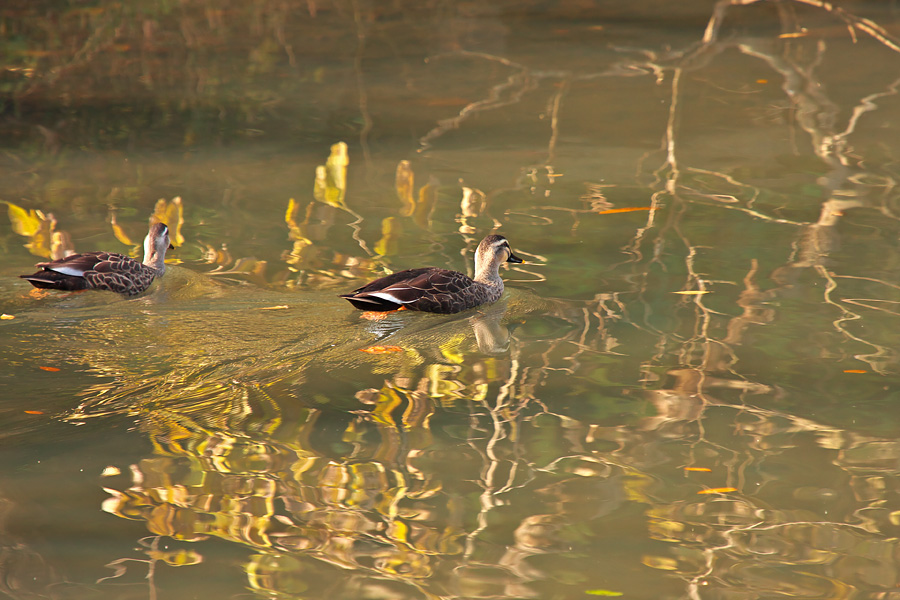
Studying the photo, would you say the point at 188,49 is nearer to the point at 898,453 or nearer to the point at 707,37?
the point at 707,37

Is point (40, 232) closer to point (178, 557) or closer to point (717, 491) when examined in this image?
point (178, 557)

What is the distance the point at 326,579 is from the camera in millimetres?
4562

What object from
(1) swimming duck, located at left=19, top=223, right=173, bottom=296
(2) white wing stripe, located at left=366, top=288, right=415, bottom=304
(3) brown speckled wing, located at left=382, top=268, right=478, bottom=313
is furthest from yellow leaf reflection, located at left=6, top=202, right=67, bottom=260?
(3) brown speckled wing, located at left=382, top=268, right=478, bottom=313

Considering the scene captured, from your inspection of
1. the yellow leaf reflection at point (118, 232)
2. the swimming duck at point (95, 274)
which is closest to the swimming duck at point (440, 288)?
the swimming duck at point (95, 274)

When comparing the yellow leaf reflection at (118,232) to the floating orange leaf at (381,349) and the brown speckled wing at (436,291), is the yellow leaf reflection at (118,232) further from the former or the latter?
the floating orange leaf at (381,349)

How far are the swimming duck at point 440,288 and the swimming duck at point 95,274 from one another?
1.75 meters

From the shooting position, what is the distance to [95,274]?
7.90 m

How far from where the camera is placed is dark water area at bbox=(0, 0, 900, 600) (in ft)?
15.7

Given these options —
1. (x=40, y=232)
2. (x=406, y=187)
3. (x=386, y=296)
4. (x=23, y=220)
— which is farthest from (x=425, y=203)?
(x=23, y=220)

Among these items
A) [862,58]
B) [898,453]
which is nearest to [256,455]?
[898,453]

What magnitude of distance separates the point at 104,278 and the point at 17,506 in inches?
122

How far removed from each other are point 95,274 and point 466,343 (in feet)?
9.22

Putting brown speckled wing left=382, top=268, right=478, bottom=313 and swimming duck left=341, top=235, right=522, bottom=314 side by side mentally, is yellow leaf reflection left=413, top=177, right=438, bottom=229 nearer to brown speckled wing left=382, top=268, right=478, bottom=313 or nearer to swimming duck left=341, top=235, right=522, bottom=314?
swimming duck left=341, top=235, right=522, bottom=314

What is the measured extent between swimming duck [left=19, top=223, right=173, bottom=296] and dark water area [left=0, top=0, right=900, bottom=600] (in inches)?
7.3
